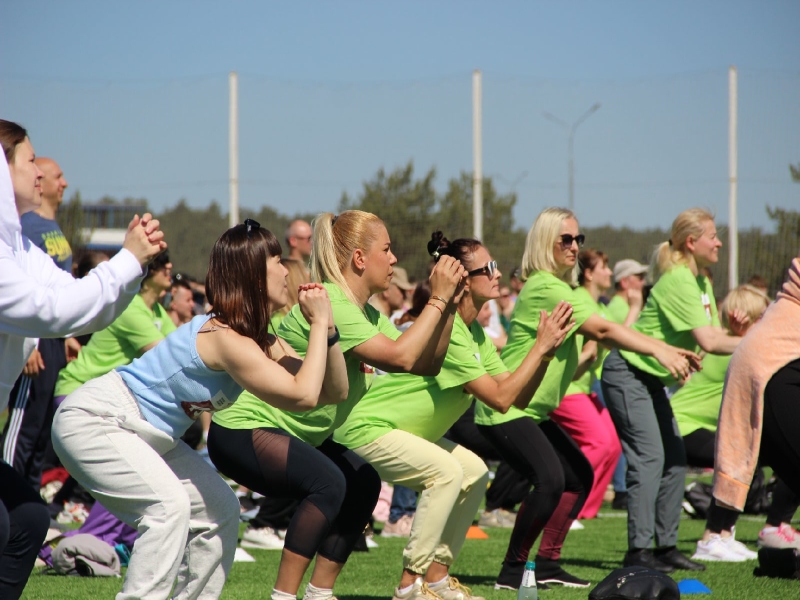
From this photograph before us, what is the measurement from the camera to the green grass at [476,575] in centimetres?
554

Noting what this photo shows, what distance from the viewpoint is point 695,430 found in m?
7.50

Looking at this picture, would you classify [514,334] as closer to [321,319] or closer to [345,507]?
[345,507]

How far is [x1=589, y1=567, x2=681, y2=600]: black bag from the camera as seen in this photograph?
4621 mm

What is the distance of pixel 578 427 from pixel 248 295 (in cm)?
425

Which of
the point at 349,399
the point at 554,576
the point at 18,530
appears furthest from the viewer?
the point at 554,576

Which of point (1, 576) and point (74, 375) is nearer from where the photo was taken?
point (1, 576)

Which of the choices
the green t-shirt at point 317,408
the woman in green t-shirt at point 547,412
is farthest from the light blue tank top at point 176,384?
the woman in green t-shirt at point 547,412

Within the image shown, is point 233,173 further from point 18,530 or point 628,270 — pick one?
point 18,530

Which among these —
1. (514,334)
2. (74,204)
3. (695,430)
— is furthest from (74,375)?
(74,204)

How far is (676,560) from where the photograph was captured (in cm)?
648

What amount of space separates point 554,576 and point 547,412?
38.9 inches

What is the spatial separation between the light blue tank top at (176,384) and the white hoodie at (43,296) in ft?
1.86

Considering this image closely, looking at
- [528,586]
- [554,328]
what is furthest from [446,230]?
[528,586]

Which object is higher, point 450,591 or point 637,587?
point 637,587
